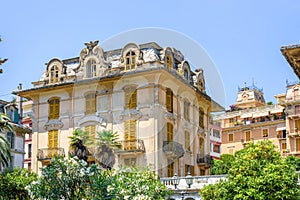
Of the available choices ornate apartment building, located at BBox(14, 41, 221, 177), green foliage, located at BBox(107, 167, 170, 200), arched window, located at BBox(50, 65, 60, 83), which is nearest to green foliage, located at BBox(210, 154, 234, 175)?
ornate apartment building, located at BBox(14, 41, 221, 177)

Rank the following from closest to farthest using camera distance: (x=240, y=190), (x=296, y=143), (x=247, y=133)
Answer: (x=240, y=190) → (x=296, y=143) → (x=247, y=133)

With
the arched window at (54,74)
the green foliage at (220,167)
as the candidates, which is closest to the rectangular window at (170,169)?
the arched window at (54,74)

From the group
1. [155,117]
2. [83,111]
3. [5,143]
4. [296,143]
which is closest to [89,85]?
[83,111]

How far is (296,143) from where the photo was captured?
7288 centimetres

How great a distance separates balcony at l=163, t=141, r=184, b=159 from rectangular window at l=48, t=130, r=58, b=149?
964 cm

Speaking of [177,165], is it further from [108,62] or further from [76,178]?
[76,178]

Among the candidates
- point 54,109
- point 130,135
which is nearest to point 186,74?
point 130,135

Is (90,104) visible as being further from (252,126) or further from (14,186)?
(252,126)

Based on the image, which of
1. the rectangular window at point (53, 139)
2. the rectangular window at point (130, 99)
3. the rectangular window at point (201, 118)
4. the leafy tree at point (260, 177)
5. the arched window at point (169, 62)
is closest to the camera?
the leafy tree at point (260, 177)

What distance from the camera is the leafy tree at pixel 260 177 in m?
31.8

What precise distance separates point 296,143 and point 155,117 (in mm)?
35199

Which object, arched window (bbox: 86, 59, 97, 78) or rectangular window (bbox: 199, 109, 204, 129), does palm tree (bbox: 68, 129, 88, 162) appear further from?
rectangular window (bbox: 199, 109, 204, 129)

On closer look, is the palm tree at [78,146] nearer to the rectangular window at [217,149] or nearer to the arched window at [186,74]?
the arched window at [186,74]

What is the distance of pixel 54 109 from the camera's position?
48.1 m
